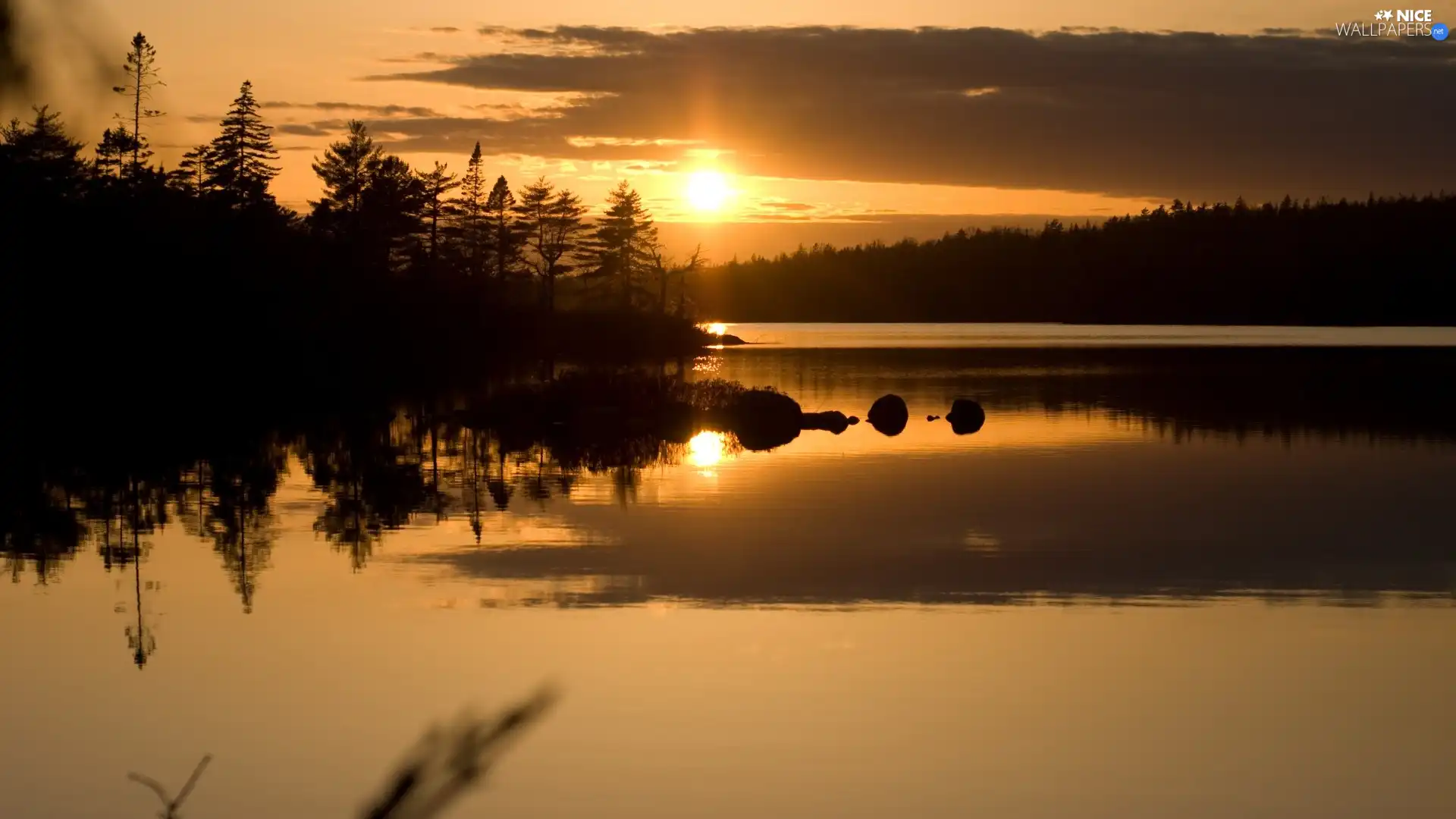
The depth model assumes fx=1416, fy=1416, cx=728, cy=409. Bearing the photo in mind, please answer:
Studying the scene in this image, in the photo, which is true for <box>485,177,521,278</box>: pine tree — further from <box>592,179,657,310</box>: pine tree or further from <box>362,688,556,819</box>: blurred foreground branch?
<box>362,688,556,819</box>: blurred foreground branch

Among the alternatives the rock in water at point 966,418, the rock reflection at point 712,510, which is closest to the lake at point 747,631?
the rock reflection at point 712,510

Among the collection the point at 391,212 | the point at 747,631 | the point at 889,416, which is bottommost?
the point at 747,631

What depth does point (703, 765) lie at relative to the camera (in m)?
14.4

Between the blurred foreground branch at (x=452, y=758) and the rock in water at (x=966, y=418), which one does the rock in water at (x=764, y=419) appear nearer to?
the rock in water at (x=966, y=418)

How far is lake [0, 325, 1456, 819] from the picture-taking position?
1409 centimetres

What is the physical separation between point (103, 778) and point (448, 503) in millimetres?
19555

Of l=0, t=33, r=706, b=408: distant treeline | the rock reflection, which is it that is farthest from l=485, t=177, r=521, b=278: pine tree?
the rock reflection

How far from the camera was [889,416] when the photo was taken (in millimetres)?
54312

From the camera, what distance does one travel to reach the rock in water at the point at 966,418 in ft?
173

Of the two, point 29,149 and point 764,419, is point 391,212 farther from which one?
point 29,149

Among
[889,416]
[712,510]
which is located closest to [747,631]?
[712,510]

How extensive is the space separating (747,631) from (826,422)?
3396 centimetres

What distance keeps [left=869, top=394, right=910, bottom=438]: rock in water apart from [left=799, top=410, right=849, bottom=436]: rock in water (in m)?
1.17

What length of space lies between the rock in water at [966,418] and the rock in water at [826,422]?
4.13m
